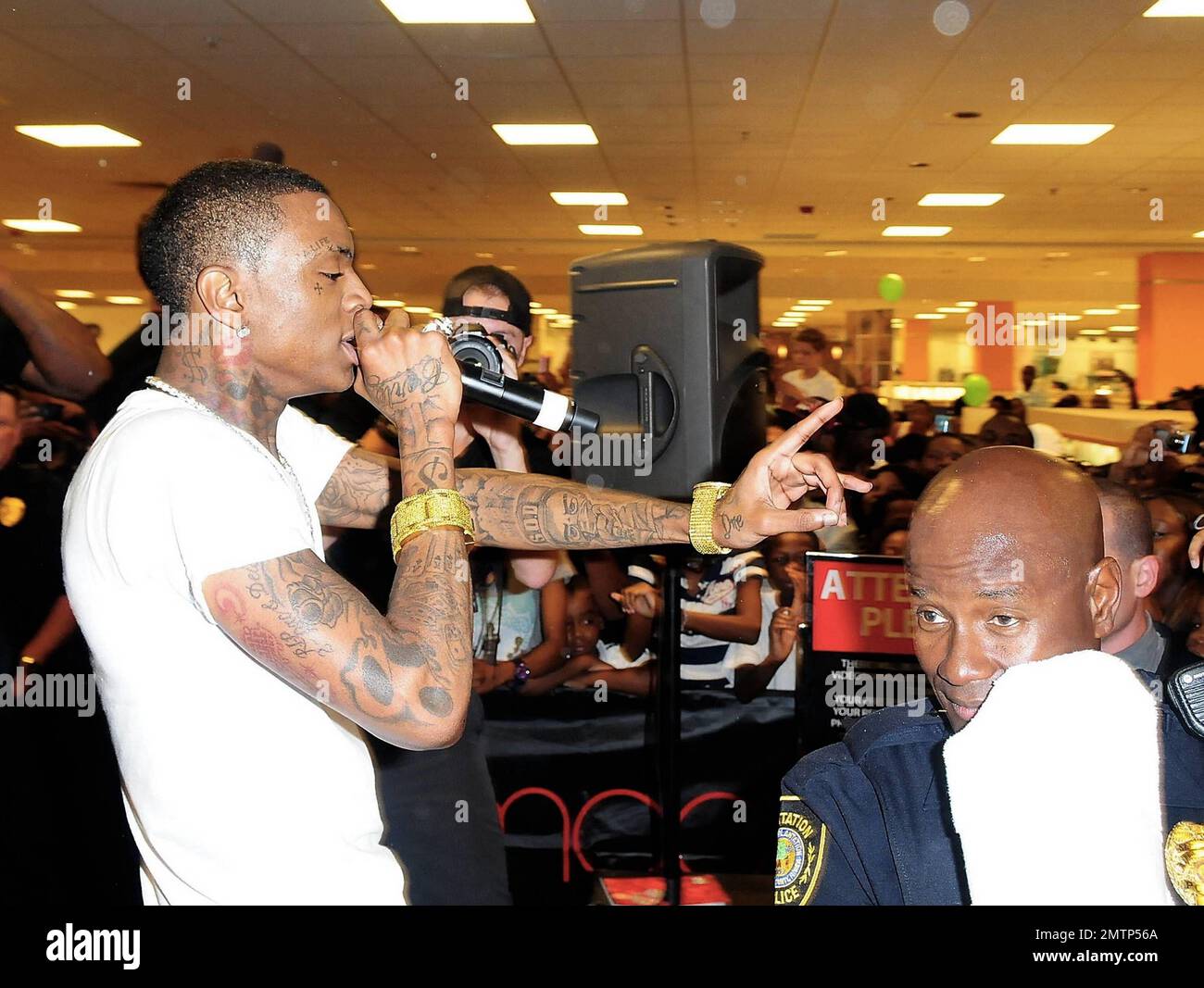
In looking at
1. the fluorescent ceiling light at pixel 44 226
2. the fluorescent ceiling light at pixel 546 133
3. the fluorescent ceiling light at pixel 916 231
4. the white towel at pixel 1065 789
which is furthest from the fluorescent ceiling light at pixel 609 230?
the white towel at pixel 1065 789

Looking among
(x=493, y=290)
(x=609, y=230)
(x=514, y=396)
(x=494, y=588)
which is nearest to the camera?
(x=514, y=396)

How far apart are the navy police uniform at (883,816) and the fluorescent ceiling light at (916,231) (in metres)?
11.0

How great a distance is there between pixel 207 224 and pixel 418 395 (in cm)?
29

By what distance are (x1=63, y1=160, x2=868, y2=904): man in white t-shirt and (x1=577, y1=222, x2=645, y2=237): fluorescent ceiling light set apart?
1013cm

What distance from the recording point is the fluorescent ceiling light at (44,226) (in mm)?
11672

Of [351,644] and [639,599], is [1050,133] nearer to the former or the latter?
[639,599]

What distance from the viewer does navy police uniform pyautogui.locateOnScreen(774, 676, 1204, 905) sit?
1060 millimetres

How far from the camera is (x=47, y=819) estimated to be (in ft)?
6.83

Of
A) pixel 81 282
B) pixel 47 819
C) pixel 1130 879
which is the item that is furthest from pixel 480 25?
pixel 81 282

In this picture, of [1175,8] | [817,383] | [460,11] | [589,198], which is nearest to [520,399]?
[460,11]

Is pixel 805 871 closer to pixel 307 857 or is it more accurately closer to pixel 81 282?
pixel 307 857

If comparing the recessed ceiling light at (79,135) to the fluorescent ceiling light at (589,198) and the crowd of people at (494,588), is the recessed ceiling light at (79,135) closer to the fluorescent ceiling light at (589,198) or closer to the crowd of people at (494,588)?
the fluorescent ceiling light at (589,198)

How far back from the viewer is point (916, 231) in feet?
38.2
